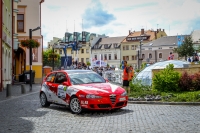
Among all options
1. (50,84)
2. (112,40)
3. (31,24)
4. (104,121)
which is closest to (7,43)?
(31,24)

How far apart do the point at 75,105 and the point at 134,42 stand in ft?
317

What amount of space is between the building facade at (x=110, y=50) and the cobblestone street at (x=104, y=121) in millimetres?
97627

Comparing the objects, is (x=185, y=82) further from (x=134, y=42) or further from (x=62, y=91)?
(x=134, y=42)

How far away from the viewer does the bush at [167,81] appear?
60.5 ft

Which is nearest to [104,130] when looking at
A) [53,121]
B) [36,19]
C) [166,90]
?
[53,121]

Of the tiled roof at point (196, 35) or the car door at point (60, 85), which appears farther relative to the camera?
the tiled roof at point (196, 35)

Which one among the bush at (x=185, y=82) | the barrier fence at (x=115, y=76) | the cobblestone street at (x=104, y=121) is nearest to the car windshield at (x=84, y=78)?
the cobblestone street at (x=104, y=121)

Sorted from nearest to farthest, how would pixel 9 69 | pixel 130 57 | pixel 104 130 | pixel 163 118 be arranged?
pixel 104 130, pixel 163 118, pixel 9 69, pixel 130 57

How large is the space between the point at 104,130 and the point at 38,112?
481cm

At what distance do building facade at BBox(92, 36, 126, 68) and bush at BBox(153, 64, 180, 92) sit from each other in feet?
301

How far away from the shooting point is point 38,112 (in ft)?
43.3

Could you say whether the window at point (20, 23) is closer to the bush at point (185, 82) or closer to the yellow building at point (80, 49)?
the bush at point (185, 82)

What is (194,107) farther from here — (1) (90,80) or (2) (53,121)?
(2) (53,121)

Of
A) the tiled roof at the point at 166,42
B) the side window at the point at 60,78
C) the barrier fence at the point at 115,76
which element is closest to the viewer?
the side window at the point at 60,78
